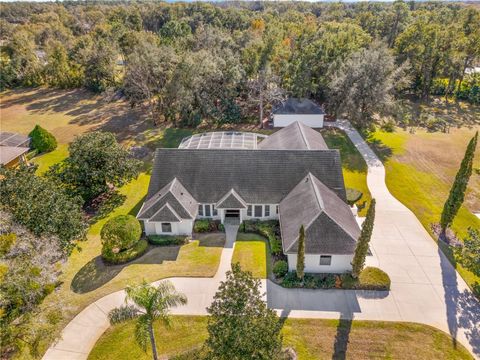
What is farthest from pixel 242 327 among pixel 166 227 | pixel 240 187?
pixel 240 187

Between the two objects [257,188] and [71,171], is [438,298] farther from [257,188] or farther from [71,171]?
[71,171]

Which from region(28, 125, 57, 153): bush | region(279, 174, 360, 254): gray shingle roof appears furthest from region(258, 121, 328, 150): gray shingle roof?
region(28, 125, 57, 153): bush

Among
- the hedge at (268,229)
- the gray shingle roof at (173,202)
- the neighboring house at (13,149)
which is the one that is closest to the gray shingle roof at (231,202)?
the hedge at (268,229)

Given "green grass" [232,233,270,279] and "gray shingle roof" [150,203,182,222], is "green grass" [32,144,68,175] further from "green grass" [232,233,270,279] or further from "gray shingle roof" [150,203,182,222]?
"green grass" [232,233,270,279]

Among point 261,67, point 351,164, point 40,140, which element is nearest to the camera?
point 351,164

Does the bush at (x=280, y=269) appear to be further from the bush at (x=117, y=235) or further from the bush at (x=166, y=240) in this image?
the bush at (x=117, y=235)

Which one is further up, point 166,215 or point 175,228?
point 166,215

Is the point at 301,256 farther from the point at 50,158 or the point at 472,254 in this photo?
the point at 50,158

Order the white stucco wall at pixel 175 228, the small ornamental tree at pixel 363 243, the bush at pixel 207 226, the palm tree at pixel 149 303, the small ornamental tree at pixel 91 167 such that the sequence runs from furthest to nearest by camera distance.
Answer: the small ornamental tree at pixel 91 167 < the bush at pixel 207 226 < the white stucco wall at pixel 175 228 < the small ornamental tree at pixel 363 243 < the palm tree at pixel 149 303
